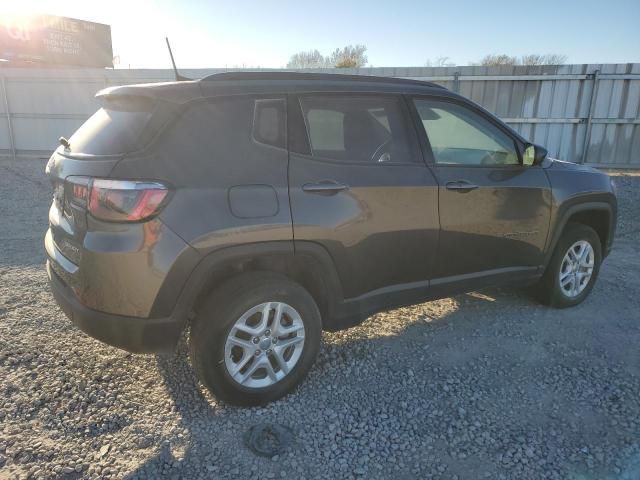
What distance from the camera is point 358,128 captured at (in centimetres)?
306

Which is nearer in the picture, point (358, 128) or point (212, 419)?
point (212, 419)

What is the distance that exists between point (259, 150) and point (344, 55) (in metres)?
34.0

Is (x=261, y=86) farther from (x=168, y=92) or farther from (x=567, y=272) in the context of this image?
(x=567, y=272)

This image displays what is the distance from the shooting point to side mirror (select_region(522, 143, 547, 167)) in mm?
3613

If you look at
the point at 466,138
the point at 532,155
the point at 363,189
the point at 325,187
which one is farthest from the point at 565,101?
the point at 325,187

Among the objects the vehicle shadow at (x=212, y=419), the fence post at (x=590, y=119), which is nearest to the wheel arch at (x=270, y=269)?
the vehicle shadow at (x=212, y=419)

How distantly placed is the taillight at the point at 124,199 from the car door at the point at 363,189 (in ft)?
2.41

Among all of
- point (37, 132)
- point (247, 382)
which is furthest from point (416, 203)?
point (37, 132)

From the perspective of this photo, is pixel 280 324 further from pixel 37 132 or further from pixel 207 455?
pixel 37 132

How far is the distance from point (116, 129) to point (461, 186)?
2.21 meters

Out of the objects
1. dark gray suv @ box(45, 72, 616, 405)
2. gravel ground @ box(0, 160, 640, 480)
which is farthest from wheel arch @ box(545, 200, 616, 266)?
gravel ground @ box(0, 160, 640, 480)

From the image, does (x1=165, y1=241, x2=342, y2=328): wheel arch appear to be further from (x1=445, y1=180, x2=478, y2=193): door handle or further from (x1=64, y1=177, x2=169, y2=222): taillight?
(x1=445, y1=180, x2=478, y2=193): door handle

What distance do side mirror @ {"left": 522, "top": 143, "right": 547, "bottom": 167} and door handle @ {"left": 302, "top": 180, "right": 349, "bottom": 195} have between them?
1.67 metres

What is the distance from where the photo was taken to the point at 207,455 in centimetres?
236
